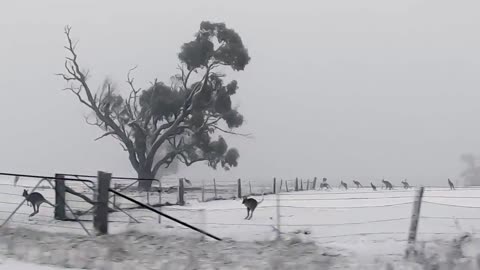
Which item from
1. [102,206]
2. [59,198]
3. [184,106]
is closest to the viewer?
[102,206]

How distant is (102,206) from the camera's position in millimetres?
9906

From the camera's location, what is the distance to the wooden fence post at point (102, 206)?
32.4ft

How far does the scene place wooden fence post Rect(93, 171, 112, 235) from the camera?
9.87 metres

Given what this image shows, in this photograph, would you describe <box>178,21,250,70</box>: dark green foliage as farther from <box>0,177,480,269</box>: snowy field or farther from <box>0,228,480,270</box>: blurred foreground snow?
<box>0,228,480,270</box>: blurred foreground snow

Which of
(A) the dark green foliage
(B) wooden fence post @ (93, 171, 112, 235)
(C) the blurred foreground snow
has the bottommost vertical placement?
(C) the blurred foreground snow

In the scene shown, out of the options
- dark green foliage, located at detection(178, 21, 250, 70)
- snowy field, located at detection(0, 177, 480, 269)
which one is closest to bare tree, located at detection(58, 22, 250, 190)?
dark green foliage, located at detection(178, 21, 250, 70)

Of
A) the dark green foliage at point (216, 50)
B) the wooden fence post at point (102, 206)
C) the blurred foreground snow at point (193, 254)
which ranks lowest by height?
the blurred foreground snow at point (193, 254)

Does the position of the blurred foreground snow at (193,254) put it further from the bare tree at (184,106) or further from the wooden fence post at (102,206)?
the bare tree at (184,106)

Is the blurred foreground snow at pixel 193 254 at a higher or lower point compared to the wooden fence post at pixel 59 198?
lower

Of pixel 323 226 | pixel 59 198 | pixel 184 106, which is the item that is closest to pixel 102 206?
pixel 59 198

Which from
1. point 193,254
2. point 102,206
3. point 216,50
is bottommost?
point 193,254

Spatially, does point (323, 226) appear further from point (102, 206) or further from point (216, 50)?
point (216, 50)

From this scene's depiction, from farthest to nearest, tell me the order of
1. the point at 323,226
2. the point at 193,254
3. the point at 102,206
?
1. the point at 323,226
2. the point at 102,206
3. the point at 193,254

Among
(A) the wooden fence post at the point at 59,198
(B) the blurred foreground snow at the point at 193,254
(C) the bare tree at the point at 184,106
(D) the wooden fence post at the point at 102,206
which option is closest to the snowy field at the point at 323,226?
(A) the wooden fence post at the point at 59,198
